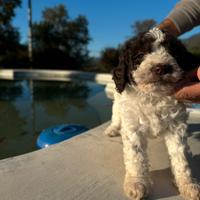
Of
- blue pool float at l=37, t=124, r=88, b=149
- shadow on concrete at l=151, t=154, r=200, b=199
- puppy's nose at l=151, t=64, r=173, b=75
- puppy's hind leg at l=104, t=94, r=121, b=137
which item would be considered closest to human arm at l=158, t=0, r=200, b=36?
puppy's nose at l=151, t=64, r=173, b=75

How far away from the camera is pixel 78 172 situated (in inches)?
96.7

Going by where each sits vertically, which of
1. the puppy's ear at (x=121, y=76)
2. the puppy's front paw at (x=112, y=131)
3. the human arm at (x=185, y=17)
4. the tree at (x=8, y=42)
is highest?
the tree at (x=8, y=42)

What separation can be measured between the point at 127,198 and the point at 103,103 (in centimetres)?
510

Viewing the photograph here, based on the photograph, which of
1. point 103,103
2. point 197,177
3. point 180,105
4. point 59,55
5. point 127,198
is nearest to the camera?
point 127,198

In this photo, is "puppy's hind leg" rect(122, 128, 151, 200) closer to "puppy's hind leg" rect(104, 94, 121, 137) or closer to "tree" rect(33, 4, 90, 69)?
"puppy's hind leg" rect(104, 94, 121, 137)

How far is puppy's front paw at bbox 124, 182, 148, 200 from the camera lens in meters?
2.06

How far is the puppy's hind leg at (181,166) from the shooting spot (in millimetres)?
2078

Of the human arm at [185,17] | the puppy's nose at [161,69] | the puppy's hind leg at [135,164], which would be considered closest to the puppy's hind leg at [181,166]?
the puppy's hind leg at [135,164]

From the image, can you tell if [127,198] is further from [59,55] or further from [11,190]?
[59,55]

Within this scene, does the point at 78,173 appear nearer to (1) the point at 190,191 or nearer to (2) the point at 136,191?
(2) the point at 136,191

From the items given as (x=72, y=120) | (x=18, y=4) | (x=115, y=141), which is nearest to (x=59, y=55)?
(x=18, y=4)

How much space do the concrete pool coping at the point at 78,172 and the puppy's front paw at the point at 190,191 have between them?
51mm

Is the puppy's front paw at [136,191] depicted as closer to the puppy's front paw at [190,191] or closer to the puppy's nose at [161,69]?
the puppy's front paw at [190,191]

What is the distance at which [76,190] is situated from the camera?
2.17m
